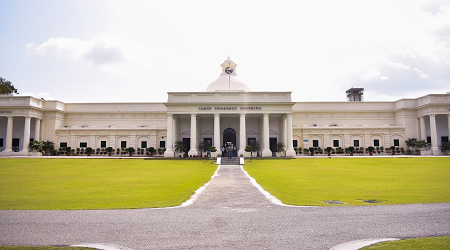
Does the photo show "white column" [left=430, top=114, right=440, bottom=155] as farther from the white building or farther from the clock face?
the clock face

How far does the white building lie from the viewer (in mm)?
45469

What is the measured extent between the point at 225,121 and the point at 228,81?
24.2 ft

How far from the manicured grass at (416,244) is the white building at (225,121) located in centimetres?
3824

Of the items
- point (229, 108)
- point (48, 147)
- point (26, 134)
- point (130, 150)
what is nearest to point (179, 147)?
point (229, 108)

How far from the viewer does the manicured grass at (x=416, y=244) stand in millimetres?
6082

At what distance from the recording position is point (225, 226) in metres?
7.95

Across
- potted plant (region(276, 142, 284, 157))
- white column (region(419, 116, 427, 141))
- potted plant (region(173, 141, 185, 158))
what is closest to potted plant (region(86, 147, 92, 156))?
potted plant (region(173, 141, 185, 158))

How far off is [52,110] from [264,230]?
2219 inches

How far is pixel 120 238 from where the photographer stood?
23.0 ft

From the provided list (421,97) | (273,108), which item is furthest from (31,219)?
(421,97)

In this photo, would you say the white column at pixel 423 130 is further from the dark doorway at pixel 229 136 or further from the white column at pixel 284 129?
the dark doorway at pixel 229 136

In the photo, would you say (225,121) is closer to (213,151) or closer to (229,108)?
(229,108)

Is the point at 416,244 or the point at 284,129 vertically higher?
the point at 284,129

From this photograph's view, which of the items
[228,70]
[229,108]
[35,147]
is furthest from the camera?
[228,70]
